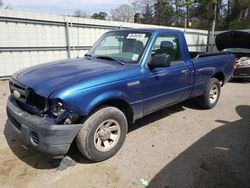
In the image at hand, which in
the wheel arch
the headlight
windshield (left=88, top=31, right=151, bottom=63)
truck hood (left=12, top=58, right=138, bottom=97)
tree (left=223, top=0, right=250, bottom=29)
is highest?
tree (left=223, top=0, right=250, bottom=29)

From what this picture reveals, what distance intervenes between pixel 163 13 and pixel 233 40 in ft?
98.3

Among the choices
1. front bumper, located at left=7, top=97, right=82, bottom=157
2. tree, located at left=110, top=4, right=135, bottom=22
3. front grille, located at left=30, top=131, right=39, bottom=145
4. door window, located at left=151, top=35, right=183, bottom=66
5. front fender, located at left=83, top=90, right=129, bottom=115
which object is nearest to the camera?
front bumper, located at left=7, top=97, right=82, bottom=157

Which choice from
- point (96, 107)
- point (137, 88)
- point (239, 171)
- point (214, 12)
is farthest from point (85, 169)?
point (214, 12)

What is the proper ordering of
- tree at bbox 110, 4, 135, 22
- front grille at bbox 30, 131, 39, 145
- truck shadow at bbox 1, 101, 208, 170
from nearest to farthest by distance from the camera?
front grille at bbox 30, 131, 39, 145 → truck shadow at bbox 1, 101, 208, 170 → tree at bbox 110, 4, 135, 22

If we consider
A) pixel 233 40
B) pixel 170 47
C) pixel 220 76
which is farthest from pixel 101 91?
pixel 233 40

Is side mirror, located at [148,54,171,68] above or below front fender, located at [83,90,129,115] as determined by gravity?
above

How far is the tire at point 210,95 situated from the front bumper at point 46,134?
3566mm

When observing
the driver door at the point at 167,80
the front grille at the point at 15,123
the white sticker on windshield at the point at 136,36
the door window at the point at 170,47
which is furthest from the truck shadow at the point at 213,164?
the white sticker on windshield at the point at 136,36

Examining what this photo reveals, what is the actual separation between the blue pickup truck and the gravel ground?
12.6 inches

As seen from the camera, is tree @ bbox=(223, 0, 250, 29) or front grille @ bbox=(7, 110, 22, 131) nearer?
front grille @ bbox=(7, 110, 22, 131)

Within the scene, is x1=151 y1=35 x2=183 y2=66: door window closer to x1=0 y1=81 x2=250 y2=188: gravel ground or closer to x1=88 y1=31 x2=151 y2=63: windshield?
x1=88 y1=31 x2=151 y2=63: windshield

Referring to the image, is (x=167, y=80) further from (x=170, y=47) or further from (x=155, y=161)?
(x=155, y=161)

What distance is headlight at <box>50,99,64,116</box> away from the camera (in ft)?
9.38

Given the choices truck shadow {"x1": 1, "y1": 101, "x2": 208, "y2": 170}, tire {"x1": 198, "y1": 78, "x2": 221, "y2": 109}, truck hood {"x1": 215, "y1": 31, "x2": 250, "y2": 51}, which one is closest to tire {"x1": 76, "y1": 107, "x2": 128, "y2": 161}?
truck shadow {"x1": 1, "y1": 101, "x2": 208, "y2": 170}
